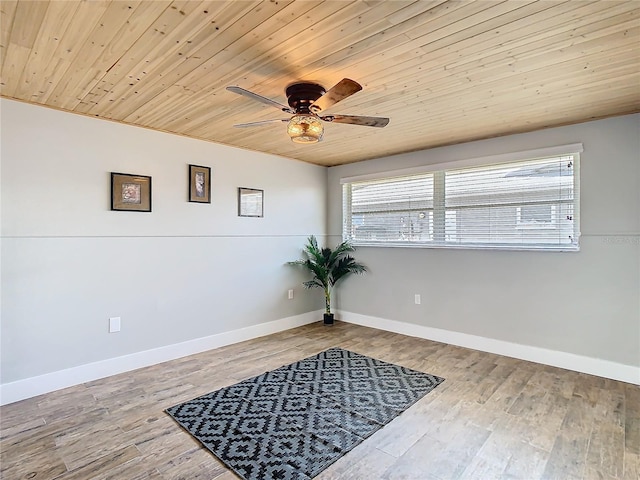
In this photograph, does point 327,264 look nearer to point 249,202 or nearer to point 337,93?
point 249,202

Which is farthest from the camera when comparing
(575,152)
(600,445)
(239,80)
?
(575,152)

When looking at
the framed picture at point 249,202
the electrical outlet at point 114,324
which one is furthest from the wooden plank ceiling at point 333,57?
the electrical outlet at point 114,324

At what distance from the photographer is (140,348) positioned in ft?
11.3

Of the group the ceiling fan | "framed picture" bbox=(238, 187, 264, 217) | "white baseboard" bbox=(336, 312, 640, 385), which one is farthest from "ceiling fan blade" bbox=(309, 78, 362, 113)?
"white baseboard" bbox=(336, 312, 640, 385)

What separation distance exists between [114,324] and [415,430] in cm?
278

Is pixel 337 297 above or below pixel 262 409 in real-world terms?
above

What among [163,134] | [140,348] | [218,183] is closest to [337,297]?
[218,183]

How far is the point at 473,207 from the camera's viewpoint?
4.00 metres

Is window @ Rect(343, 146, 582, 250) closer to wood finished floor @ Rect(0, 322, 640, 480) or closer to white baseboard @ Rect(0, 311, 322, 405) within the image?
wood finished floor @ Rect(0, 322, 640, 480)

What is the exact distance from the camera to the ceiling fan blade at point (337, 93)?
2.02 meters

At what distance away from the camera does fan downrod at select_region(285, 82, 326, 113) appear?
7.84ft

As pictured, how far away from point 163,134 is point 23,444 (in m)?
2.75

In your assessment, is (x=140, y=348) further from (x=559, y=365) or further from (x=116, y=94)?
(x=559, y=365)

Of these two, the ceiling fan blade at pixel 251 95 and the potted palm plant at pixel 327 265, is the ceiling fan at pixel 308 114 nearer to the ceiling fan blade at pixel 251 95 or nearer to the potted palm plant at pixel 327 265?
the ceiling fan blade at pixel 251 95
